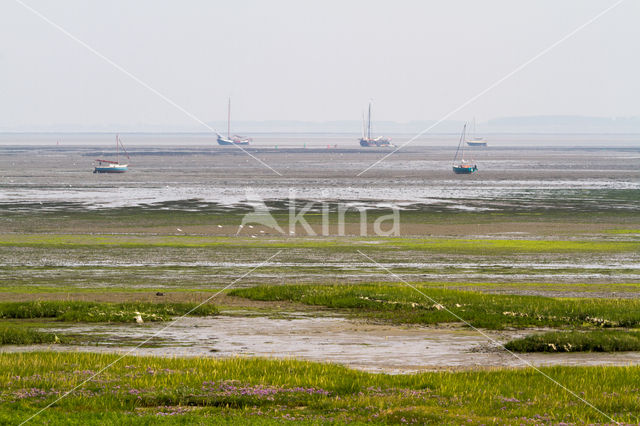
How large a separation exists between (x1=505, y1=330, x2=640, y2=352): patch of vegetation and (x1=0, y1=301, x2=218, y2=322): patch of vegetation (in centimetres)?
1070

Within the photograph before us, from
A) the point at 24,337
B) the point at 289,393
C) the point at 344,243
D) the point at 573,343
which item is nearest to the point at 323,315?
the point at 573,343

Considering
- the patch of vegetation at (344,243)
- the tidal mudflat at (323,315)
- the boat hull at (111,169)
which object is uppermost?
the tidal mudflat at (323,315)

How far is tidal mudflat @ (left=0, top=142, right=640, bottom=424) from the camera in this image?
17172 mm

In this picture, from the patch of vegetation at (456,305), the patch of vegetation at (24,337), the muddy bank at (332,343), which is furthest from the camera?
the patch of vegetation at (456,305)

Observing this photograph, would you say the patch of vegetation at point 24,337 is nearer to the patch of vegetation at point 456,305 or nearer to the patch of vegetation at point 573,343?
the patch of vegetation at point 456,305

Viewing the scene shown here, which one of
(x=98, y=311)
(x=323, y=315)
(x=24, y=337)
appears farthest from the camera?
(x=323, y=315)

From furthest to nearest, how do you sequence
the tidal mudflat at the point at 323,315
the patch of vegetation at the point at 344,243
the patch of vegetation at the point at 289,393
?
the patch of vegetation at the point at 344,243
the tidal mudflat at the point at 323,315
the patch of vegetation at the point at 289,393

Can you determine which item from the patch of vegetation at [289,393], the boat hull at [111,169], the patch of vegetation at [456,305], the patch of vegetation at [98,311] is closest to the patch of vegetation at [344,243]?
the patch of vegetation at [456,305]

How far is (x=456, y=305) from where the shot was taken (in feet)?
97.9

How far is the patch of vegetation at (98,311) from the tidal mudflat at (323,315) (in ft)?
0.39

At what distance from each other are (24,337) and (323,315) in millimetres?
9779

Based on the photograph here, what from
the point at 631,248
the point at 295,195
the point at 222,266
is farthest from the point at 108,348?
the point at 295,195

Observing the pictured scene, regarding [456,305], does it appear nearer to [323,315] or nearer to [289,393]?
[323,315]

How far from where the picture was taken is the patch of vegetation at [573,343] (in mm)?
23594
